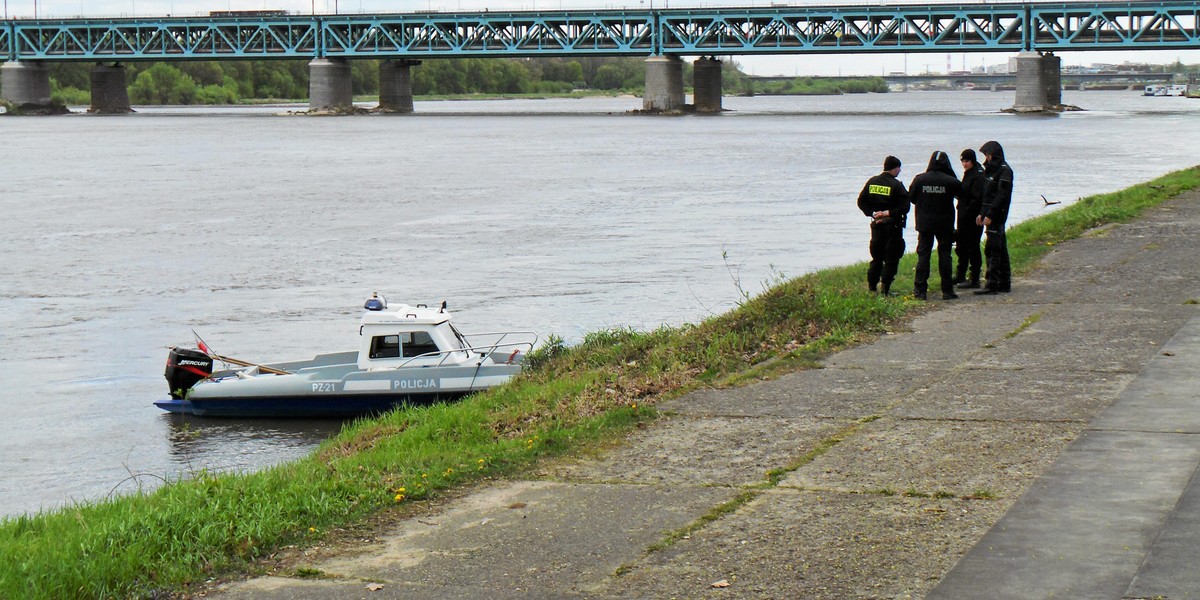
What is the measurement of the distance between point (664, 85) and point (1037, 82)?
3721cm

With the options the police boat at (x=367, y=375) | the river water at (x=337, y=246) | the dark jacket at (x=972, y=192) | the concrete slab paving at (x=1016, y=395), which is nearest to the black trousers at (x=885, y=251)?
the dark jacket at (x=972, y=192)

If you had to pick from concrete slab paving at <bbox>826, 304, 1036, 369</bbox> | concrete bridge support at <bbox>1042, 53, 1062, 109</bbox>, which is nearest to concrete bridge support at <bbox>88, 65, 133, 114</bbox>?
concrete bridge support at <bbox>1042, 53, 1062, 109</bbox>

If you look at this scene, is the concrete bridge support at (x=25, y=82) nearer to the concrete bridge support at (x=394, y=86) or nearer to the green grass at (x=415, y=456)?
the concrete bridge support at (x=394, y=86)

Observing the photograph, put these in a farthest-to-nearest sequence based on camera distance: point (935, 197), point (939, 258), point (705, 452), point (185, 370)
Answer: point (185, 370) < point (939, 258) < point (935, 197) < point (705, 452)

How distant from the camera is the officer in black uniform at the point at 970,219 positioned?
1662 centimetres

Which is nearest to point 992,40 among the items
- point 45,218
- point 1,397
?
point 45,218

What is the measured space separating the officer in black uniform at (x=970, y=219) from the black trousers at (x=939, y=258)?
31 centimetres

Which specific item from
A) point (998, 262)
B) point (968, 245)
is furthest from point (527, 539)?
point (968, 245)

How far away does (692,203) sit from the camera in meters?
50.4

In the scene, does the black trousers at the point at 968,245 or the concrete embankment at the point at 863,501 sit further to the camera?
the black trousers at the point at 968,245

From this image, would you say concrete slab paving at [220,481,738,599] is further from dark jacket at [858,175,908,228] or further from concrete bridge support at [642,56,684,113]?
concrete bridge support at [642,56,684,113]

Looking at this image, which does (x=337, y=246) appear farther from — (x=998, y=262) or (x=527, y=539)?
(x=527, y=539)

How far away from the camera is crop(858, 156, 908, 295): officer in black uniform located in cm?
1686

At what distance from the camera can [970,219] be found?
16.8 meters
